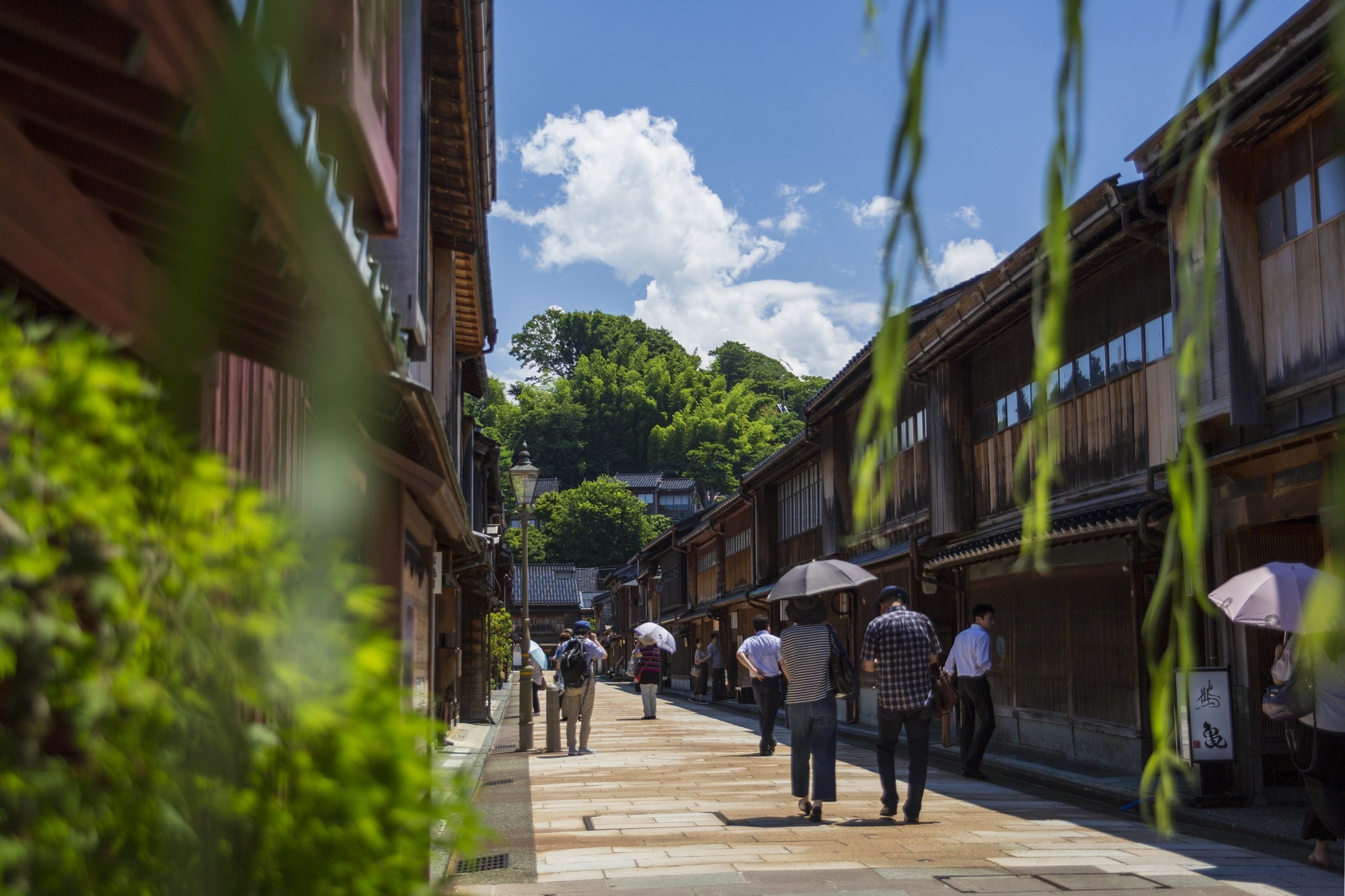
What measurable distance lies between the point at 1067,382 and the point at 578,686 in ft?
24.7

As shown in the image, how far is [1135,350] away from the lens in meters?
14.0

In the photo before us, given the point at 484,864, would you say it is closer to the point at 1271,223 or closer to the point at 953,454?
the point at 1271,223

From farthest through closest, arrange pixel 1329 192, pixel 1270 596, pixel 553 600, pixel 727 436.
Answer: pixel 553 600
pixel 727 436
pixel 1329 192
pixel 1270 596

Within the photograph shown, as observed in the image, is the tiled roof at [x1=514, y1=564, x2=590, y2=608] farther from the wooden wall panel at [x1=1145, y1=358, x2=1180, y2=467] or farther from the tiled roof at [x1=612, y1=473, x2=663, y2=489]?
the wooden wall panel at [x1=1145, y1=358, x2=1180, y2=467]

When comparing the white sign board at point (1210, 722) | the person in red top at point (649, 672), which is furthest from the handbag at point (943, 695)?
the person in red top at point (649, 672)

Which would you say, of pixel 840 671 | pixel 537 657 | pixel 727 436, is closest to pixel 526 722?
pixel 537 657

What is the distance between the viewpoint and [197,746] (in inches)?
65.0

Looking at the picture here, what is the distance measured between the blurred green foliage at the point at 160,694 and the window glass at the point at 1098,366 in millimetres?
14148

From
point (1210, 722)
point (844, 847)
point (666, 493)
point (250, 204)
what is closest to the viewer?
point (250, 204)

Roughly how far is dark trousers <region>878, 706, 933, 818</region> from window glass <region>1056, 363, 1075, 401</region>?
282 inches

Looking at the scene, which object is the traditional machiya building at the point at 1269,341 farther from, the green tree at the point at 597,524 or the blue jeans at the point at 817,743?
the green tree at the point at 597,524

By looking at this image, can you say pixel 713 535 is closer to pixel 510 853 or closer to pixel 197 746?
pixel 510 853

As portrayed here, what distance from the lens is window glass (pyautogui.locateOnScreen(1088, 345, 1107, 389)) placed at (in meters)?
14.8

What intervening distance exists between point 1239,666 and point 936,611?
9.27 m
